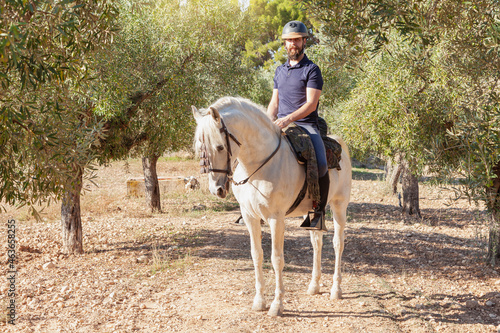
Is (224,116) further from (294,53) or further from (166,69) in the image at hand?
(166,69)

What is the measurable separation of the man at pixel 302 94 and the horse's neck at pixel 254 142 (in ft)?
1.42

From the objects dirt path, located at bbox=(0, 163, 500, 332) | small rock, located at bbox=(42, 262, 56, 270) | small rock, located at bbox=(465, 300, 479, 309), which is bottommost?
small rock, located at bbox=(465, 300, 479, 309)

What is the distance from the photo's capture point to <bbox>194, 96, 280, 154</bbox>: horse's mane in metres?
4.70

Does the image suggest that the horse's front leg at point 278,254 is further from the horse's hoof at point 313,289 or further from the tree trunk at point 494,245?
the tree trunk at point 494,245

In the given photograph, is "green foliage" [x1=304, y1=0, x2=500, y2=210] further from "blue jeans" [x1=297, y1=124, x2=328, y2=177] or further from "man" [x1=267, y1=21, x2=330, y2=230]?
"blue jeans" [x1=297, y1=124, x2=328, y2=177]

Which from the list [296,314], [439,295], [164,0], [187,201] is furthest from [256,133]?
[187,201]

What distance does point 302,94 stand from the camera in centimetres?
596

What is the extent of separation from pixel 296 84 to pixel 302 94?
174 millimetres

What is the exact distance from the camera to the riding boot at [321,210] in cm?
594

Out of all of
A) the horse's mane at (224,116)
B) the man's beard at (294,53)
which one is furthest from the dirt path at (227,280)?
the man's beard at (294,53)

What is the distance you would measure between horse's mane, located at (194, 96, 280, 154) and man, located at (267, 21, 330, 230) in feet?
1.24

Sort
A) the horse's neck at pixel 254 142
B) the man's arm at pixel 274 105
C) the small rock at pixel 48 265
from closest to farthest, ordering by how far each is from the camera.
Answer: the horse's neck at pixel 254 142 → the man's arm at pixel 274 105 → the small rock at pixel 48 265

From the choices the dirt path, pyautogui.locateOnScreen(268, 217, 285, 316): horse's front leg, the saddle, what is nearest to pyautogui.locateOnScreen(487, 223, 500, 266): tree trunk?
the dirt path

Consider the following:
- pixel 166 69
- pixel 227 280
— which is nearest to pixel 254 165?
pixel 227 280
